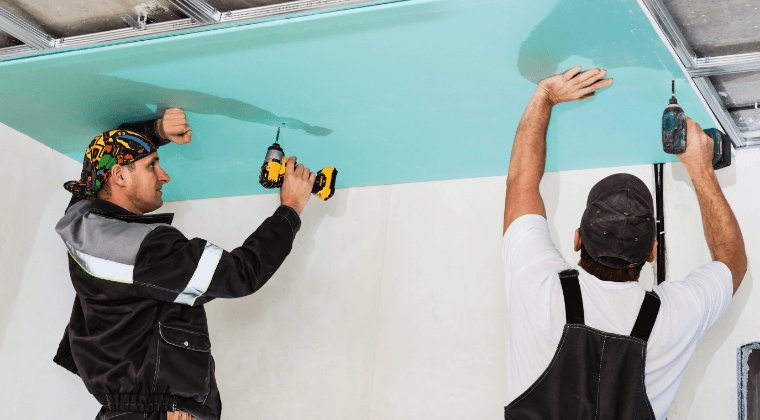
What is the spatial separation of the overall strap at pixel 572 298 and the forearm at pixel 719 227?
2.06ft

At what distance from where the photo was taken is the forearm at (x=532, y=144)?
163cm

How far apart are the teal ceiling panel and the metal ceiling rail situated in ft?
0.08

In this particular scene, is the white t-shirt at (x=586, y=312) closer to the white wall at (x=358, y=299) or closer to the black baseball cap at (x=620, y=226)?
the black baseball cap at (x=620, y=226)

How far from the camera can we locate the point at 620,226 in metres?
1.40

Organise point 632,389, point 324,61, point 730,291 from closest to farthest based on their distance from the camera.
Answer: point 632,389 → point 730,291 → point 324,61

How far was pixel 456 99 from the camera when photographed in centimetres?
188

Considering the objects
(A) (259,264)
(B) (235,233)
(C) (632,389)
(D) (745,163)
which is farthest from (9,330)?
(D) (745,163)

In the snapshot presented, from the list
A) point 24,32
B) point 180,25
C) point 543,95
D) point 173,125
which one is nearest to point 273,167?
point 173,125

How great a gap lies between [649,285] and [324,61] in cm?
124

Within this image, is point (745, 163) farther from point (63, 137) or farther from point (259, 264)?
point (63, 137)

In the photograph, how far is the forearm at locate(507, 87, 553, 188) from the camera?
5.33ft

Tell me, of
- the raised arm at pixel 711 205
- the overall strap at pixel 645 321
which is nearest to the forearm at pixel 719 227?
the raised arm at pixel 711 205

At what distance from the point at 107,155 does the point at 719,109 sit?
1.84m

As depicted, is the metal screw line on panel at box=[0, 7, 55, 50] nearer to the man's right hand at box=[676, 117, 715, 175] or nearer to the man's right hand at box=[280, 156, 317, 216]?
the man's right hand at box=[280, 156, 317, 216]
